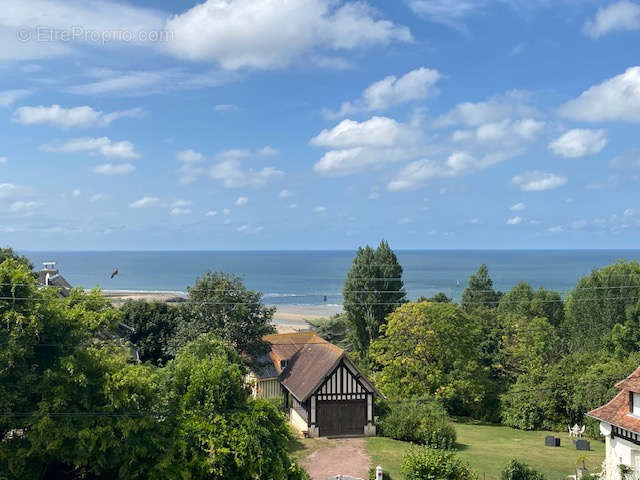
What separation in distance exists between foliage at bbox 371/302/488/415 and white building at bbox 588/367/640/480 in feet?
51.3

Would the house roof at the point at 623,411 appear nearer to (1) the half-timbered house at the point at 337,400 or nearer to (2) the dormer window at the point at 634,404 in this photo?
(2) the dormer window at the point at 634,404

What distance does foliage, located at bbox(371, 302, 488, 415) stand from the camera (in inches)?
1531

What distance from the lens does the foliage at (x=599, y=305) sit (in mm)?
53562

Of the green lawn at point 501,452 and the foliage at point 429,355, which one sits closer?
the green lawn at point 501,452

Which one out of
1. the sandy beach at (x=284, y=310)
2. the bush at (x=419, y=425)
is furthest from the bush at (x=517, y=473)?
the sandy beach at (x=284, y=310)

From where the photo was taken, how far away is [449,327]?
3947cm

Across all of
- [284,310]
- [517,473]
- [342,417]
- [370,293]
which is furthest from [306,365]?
[284,310]

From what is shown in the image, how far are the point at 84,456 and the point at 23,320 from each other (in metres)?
4.63

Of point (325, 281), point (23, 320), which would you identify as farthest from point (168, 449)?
point (325, 281)

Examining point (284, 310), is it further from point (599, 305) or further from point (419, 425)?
point (419, 425)

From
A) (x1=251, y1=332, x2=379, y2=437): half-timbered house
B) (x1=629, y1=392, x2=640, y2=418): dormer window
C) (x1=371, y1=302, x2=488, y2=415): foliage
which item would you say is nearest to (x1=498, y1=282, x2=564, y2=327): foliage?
(x1=371, y1=302, x2=488, y2=415): foliage

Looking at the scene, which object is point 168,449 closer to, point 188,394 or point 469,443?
point 188,394

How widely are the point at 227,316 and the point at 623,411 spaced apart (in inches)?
953

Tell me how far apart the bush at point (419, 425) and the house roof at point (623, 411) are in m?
9.23
